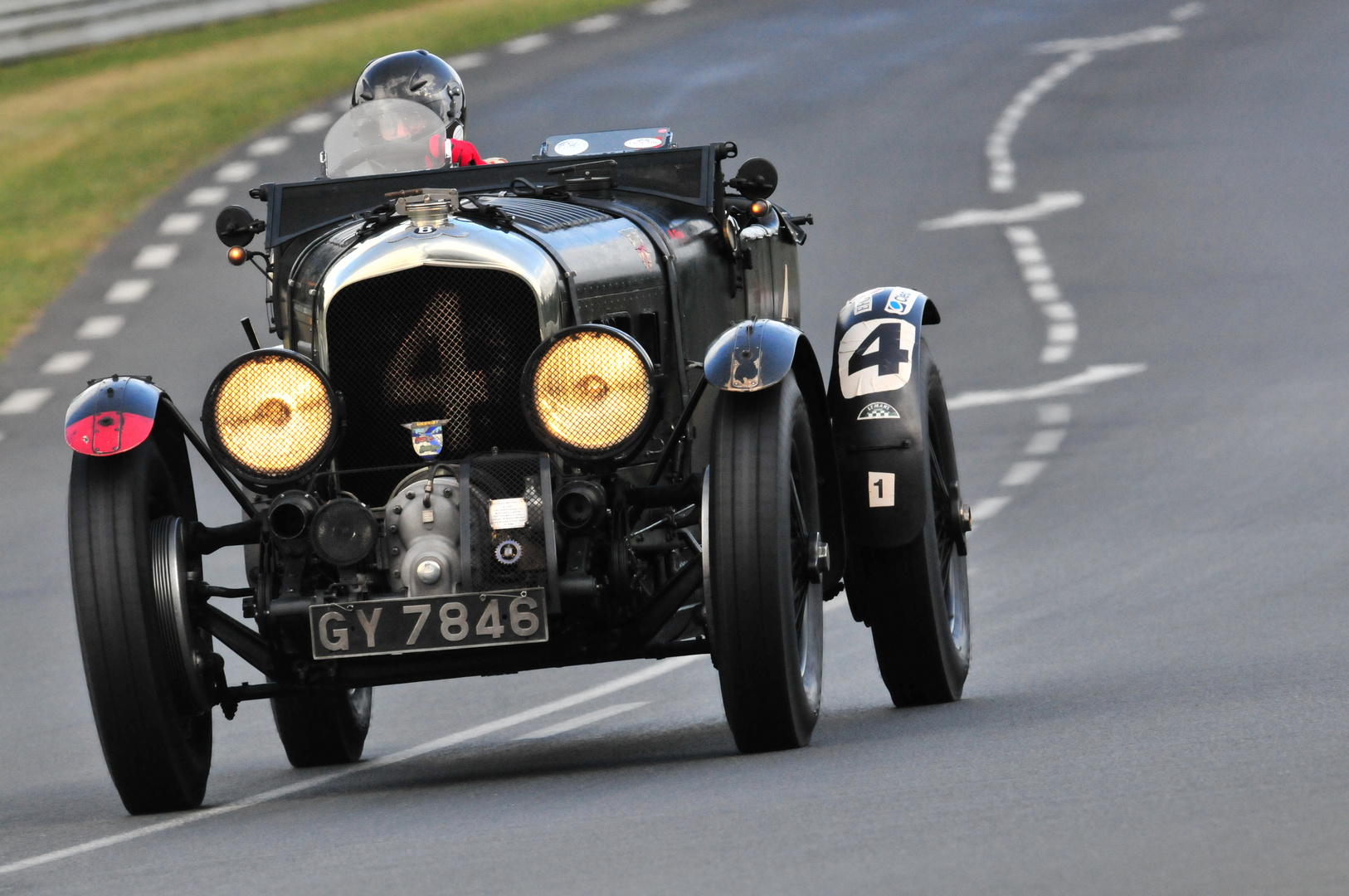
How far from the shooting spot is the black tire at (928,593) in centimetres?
858

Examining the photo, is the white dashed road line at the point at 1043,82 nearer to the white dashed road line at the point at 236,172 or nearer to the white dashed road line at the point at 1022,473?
the white dashed road line at the point at 236,172

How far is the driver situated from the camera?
963 centimetres

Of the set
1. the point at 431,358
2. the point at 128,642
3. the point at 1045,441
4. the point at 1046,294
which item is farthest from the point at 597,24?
the point at 128,642

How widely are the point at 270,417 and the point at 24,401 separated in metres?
12.9

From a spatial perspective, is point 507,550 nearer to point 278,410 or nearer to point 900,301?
point 278,410

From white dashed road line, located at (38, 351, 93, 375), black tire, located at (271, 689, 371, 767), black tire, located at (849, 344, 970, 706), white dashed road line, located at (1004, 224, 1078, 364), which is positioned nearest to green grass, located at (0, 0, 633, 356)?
white dashed road line, located at (38, 351, 93, 375)

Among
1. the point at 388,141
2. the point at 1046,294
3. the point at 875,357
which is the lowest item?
the point at 1046,294

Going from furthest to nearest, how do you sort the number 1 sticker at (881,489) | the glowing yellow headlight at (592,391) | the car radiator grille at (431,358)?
1. the number 1 sticker at (881,489)
2. the car radiator grille at (431,358)
3. the glowing yellow headlight at (592,391)

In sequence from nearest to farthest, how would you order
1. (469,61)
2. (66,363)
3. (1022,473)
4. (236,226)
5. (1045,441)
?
1. (236,226)
2. (1022,473)
3. (1045,441)
4. (66,363)
5. (469,61)

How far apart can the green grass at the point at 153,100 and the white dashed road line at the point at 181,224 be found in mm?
444

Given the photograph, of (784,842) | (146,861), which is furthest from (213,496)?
(784,842)

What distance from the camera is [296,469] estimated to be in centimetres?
766

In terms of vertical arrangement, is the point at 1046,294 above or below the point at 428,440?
below

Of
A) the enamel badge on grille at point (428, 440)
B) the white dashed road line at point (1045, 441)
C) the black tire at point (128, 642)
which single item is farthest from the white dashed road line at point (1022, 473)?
the black tire at point (128, 642)
